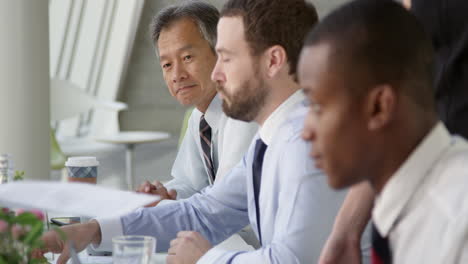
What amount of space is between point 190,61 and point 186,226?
0.93 m

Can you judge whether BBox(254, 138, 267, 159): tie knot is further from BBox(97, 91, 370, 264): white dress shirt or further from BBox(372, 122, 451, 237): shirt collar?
BBox(372, 122, 451, 237): shirt collar

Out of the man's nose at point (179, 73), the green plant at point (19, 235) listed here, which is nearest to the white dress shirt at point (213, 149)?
the man's nose at point (179, 73)

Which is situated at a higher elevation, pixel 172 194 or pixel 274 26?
pixel 274 26

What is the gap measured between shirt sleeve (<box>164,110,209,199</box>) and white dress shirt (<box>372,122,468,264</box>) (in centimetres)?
183

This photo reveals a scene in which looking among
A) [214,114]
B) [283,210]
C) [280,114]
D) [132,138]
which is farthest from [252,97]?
[132,138]

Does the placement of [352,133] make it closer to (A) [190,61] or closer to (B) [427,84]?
(B) [427,84]

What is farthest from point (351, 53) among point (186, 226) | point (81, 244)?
point (186, 226)

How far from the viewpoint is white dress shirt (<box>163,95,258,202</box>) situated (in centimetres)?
247

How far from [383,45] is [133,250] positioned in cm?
62

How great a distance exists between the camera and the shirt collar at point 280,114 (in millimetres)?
1880

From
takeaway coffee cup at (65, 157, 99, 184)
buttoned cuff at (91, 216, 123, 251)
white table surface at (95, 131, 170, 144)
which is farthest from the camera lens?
white table surface at (95, 131, 170, 144)

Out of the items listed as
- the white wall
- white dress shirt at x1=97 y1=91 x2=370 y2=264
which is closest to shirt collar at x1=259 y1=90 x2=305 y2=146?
white dress shirt at x1=97 y1=91 x2=370 y2=264

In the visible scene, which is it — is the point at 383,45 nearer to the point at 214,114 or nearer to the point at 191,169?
the point at 214,114

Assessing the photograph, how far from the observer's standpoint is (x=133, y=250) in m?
1.41
